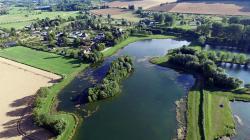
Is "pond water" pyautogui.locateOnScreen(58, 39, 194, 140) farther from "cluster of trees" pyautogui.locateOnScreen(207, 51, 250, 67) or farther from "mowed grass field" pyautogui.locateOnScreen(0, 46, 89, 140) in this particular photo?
"cluster of trees" pyautogui.locateOnScreen(207, 51, 250, 67)

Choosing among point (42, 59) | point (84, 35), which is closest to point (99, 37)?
point (84, 35)

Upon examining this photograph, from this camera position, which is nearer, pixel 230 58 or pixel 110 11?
pixel 230 58

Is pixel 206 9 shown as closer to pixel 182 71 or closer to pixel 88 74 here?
pixel 182 71

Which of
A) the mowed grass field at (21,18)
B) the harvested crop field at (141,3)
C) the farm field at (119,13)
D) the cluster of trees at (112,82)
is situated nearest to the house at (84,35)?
the farm field at (119,13)

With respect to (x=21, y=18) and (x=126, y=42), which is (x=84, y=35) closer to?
(x=126, y=42)

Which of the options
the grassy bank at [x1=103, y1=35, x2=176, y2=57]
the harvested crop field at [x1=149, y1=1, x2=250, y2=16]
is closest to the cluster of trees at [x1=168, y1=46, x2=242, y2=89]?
the grassy bank at [x1=103, y1=35, x2=176, y2=57]

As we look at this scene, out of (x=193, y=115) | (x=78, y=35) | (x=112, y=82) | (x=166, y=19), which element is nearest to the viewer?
(x=193, y=115)
